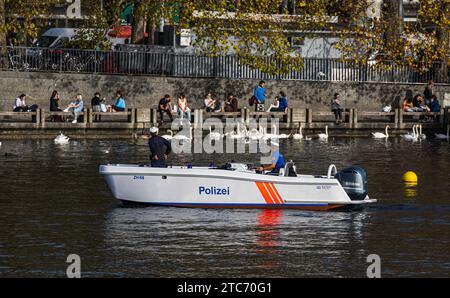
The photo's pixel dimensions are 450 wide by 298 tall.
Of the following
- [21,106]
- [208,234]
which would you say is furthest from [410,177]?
[21,106]

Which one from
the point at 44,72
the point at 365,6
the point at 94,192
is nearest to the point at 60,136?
the point at 44,72

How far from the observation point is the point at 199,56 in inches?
2350

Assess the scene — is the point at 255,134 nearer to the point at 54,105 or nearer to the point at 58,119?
the point at 58,119

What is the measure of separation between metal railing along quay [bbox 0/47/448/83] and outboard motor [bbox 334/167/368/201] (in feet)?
99.4

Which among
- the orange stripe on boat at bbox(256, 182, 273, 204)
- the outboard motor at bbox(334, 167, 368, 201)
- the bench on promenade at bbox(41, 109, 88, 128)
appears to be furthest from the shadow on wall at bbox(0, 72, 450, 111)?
the outboard motor at bbox(334, 167, 368, 201)

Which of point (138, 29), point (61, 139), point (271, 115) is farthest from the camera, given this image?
point (138, 29)

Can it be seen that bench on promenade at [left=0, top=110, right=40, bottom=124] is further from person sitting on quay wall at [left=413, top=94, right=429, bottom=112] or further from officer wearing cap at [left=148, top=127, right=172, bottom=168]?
officer wearing cap at [left=148, top=127, right=172, bottom=168]

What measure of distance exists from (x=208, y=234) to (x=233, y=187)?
10.0 feet

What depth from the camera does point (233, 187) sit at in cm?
2953

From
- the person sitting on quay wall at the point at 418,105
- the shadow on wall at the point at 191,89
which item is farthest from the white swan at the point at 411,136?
the shadow on wall at the point at 191,89

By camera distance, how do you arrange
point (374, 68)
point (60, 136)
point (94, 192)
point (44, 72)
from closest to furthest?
point (94, 192) < point (60, 136) < point (44, 72) < point (374, 68)

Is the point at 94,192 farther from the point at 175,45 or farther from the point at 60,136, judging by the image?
the point at 175,45

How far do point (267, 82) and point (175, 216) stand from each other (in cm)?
3200
